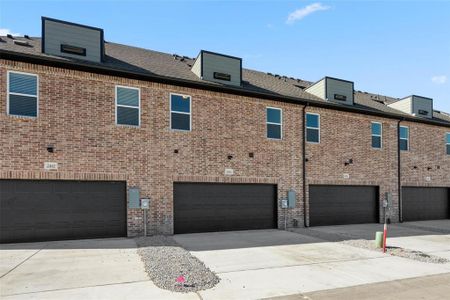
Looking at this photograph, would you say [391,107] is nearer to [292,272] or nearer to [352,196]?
[352,196]

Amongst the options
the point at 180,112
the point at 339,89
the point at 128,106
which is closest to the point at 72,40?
the point at 128,106

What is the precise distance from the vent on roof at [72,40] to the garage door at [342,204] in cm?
1143

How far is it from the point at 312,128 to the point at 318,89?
2.80 m

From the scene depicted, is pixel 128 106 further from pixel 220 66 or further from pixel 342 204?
pixel 342 204

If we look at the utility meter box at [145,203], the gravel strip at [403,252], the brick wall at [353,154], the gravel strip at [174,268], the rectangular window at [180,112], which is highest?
the rectangular window at [180,112]

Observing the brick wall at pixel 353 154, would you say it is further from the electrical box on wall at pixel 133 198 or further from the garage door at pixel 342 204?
the electrical box on wall at pixel 133 198

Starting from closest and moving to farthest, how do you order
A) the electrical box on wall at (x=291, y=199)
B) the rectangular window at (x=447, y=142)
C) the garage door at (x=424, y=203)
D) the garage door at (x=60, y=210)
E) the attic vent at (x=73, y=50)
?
the garage door at (x=60, y=210) < the attic vent at (x=73, y=50) < the electrical box on wall at (x=291, y=199) < the garage door at (x=424, y=203) < the rectangular window at (x=447, y=142)

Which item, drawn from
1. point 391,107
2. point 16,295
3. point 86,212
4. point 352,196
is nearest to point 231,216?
point 86,212

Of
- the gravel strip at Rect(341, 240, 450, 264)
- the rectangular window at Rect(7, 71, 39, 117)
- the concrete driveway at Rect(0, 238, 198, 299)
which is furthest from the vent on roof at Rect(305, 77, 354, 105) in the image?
the rectangular window at Rect(7, 71, 39, 117)

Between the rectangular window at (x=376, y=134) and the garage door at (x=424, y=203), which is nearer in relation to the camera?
the rectangular window at (x=376, y=134)

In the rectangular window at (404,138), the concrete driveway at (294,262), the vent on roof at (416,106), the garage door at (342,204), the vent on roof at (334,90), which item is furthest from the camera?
the vent on roof at (416,106)

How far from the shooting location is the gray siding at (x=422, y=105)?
19.9 metres

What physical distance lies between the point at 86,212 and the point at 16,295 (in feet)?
18.4

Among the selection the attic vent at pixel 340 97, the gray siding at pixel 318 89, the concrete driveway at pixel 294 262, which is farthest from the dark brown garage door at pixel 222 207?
the attic vent at pixel 340 97
